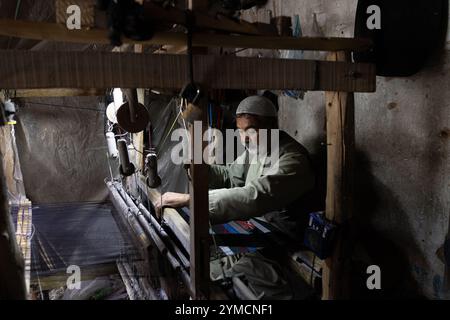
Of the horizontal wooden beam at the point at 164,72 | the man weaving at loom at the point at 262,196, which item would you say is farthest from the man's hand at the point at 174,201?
the horizontal wooden beam at the point at 164,72

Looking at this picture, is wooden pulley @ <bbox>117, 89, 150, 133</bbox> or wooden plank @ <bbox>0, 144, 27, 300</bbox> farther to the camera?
wooden pulley @ <bbox>117, 89, 150, 133</bbox>

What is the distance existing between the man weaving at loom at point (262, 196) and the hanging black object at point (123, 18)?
140 centimetres

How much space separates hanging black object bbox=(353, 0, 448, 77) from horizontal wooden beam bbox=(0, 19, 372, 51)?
48 centimetres

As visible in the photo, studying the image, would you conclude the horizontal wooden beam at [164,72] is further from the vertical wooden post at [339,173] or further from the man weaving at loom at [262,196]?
the man weaving at loom at [262,196]

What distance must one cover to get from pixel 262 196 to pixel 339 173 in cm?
67

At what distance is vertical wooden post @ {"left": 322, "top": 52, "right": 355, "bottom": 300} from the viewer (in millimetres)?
1723

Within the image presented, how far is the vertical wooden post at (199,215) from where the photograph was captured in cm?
155

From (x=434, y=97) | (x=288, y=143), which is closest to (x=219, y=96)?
(x=288, y=143)

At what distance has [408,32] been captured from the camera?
197cm

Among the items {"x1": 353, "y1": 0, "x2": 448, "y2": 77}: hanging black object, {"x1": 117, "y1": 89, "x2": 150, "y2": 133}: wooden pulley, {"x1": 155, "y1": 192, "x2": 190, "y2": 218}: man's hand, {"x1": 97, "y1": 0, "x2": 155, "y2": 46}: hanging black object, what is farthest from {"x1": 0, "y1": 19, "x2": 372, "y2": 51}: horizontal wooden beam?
{"x1": 155, "y1": 192, "x2": 190, "y2": 218}: man's hand

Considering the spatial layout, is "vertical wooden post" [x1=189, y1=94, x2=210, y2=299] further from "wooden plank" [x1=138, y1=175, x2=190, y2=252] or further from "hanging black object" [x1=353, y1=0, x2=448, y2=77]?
"hanging black object" [x1=353, y1=0, x2=448, y2=77]

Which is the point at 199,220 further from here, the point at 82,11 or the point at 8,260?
the point at 82,11

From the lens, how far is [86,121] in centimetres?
609

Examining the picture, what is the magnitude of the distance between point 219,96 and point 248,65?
3140mm
